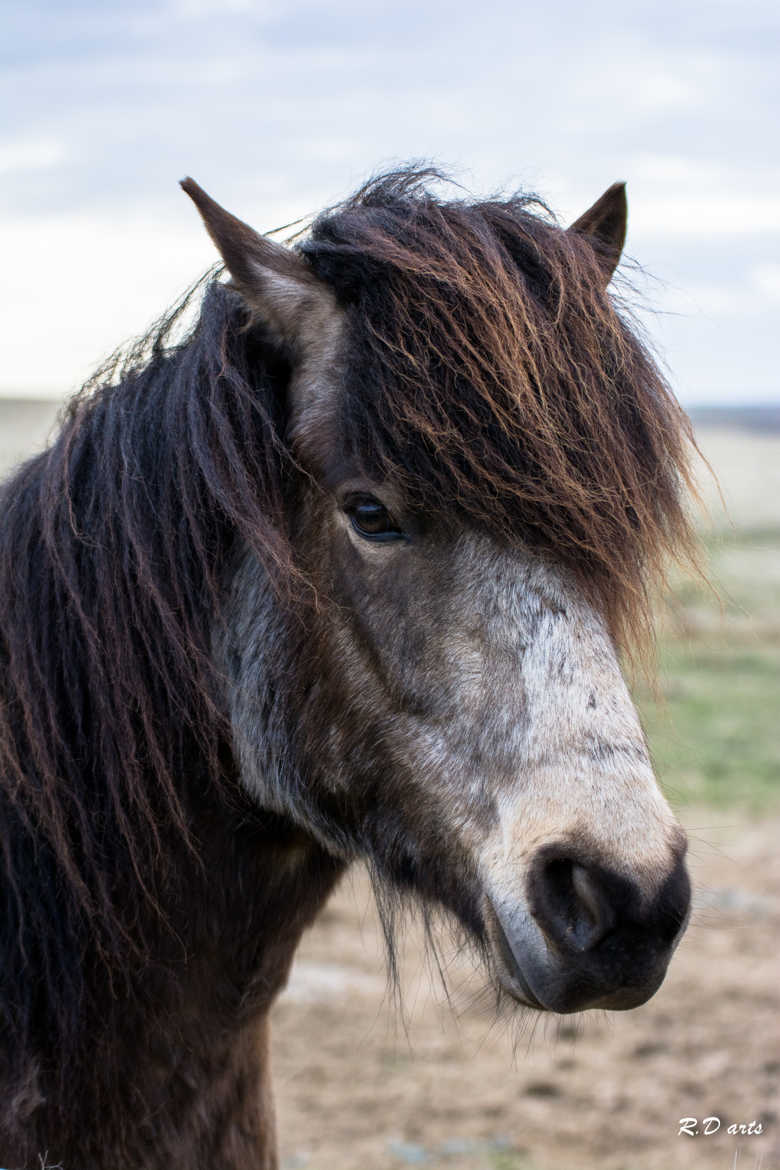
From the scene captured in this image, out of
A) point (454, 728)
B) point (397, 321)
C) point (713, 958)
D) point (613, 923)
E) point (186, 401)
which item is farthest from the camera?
point (713, 958)

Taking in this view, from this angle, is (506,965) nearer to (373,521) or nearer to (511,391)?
(373,521)

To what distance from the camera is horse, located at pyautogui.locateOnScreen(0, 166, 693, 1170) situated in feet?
6.65

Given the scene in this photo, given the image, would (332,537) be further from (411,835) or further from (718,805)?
(718,805)

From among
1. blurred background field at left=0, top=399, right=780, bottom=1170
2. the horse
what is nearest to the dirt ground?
blurred background field at left=0, top=399, right=780, bottom=1170

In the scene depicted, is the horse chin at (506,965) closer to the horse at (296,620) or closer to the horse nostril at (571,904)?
the horse at (296,620)

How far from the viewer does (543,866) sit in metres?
1.83

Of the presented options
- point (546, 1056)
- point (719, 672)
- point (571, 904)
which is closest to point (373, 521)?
point (571, 904)

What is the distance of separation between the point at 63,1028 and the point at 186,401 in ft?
4.28

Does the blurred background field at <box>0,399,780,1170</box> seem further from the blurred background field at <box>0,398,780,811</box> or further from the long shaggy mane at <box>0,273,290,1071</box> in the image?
the long shaggy mane at <box>0,273,290,1071</box>

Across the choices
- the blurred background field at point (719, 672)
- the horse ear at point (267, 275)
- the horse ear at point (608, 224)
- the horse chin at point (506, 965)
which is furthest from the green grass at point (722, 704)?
the horse ear at point (267, 275)

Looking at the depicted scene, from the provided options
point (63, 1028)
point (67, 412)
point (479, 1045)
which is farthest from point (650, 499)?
point (479, 1045)

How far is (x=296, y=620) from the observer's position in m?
2.18

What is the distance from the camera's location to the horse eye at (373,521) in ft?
6.84

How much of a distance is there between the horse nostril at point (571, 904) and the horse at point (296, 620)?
0.05 m
